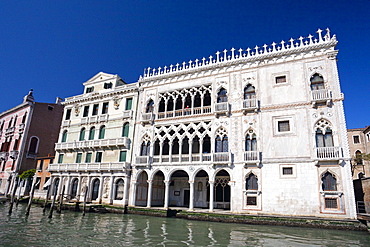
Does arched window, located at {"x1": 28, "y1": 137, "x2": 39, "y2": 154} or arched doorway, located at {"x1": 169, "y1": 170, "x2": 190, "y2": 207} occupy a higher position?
arched window, located at {"x1": 28, "y1": 137, "x2": 39, "y2": 154}

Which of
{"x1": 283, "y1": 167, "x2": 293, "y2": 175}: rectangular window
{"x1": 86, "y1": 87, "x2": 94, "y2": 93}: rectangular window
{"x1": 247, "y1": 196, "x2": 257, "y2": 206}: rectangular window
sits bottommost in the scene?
{"x1": 247, "y1": 196, "x2": 257, "y2": 206}: rectangular window

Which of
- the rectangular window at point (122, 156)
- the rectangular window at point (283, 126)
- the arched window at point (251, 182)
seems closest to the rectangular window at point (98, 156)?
the rectangular window at point (122, 156)

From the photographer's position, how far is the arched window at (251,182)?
19.0 meters

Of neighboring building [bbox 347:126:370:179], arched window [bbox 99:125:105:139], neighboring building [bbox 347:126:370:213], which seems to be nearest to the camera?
arched window [bbox 99:125:105:139]

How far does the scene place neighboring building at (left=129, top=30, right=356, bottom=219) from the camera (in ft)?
56.5

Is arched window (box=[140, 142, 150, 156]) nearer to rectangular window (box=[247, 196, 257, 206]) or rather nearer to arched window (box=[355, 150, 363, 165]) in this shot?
rectangular window (box=[247, 196, 257, 206])

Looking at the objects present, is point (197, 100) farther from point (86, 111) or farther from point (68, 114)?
point (68, 114)

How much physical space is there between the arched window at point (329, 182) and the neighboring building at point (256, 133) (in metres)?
0.06

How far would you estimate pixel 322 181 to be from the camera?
55.8ft

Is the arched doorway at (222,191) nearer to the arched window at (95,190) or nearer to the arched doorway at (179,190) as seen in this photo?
the arched doorway at (179,190)

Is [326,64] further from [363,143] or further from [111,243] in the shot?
[363,143]

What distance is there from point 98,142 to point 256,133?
16620 millimetres

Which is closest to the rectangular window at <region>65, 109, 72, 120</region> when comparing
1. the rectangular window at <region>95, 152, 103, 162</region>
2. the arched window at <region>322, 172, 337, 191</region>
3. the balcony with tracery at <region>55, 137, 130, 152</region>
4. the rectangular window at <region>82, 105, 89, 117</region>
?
the rectangular window at <region>82, 105, 89, 117</region>

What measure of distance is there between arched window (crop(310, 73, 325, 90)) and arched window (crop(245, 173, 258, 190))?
26.7 ft
